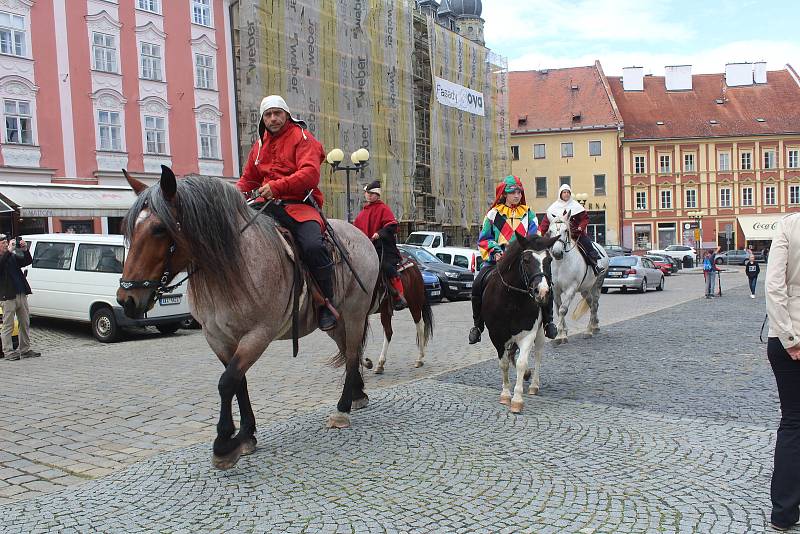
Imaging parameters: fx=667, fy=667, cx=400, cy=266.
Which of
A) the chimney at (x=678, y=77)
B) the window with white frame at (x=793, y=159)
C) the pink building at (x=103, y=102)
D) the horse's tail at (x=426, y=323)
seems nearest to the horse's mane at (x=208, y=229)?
the horse's tail at (x=426, y=323)

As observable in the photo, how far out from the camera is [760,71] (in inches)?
2477

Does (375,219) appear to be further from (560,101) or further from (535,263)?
(560,101)

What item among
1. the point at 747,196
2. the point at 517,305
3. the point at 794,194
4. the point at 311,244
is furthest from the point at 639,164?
the point at 311,244

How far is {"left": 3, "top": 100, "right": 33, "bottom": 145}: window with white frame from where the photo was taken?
23.0 meters

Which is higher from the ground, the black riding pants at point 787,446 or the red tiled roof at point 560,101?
the red tiled roof at point 560,101

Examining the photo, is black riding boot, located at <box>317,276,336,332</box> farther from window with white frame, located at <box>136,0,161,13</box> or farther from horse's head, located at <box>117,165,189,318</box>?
window with white frame, located at <box>136,0,161,13</box>

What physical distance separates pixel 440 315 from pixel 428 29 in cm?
2885

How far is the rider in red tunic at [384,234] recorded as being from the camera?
8.12 m


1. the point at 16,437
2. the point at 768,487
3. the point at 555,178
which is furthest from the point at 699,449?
the point at 555,178

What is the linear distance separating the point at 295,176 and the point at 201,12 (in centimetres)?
2738

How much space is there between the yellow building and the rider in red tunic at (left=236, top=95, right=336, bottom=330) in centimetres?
5653

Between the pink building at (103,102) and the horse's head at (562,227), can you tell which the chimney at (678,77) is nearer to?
the pink building at (103,102)

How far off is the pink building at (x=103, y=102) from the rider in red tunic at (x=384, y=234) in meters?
16.8

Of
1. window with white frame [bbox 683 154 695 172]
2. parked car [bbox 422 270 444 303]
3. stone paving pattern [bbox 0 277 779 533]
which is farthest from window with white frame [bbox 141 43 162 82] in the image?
window with white frame [bbox 683 154 695 172]
